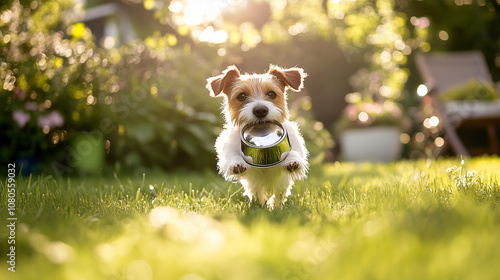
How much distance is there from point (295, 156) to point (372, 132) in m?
6.64

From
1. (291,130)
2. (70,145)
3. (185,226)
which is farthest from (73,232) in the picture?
(70,145)

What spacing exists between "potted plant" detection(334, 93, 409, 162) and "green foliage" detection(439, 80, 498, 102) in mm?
1389

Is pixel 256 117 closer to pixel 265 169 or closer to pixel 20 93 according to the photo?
pixel 265 169

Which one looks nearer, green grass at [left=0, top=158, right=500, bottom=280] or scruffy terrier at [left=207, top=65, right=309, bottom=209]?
green grass at [left=0, top=158, right=500, bottom=280]

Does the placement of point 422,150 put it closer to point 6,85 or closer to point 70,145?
point 70,145

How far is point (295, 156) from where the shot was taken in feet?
7.78

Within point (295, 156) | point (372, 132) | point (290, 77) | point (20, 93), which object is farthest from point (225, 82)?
point (372, 132)

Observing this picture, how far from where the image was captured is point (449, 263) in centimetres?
124

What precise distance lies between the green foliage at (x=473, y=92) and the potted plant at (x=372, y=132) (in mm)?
1389

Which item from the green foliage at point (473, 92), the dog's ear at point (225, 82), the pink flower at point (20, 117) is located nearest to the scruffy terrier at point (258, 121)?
the dog's ear at point (225, 82)

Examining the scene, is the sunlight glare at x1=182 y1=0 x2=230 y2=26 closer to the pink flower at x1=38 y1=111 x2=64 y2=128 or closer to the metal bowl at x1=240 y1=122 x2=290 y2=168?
the pink flower at x1=38 y1=111 x2=64 y2=128

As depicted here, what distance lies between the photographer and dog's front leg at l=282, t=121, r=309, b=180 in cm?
231

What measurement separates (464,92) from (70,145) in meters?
6.71

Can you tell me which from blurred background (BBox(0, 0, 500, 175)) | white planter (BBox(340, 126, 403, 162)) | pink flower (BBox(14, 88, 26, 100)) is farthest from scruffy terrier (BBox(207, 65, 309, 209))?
white planter (BBox(340, 126, 403, 162))
